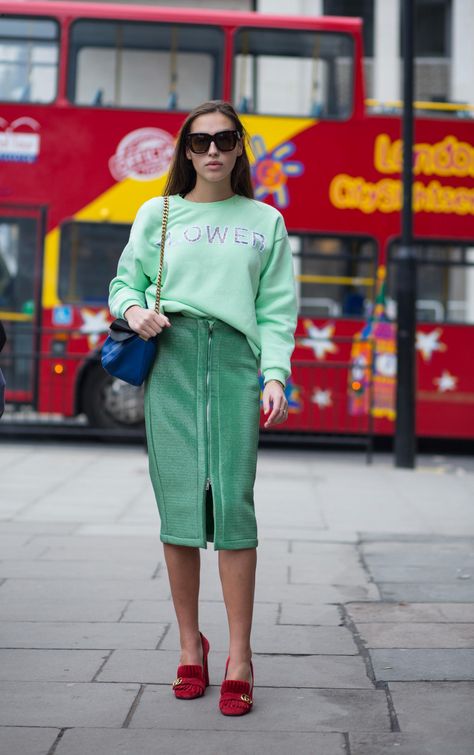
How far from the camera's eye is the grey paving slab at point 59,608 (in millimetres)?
4367

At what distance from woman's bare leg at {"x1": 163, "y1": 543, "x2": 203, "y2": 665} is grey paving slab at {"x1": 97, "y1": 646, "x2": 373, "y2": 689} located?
0.19 metres

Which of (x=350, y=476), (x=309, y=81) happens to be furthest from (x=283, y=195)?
(x=350, y=476)

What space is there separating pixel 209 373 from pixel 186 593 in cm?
63

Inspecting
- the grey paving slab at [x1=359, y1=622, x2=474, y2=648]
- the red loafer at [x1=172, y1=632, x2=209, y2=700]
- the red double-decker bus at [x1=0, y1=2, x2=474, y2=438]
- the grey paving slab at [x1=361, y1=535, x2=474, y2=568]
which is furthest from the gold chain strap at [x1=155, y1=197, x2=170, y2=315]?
the red double-decker bus at [x1=0, y1=2, x2=474, y2=438]

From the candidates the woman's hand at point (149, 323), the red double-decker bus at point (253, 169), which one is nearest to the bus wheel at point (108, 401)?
the red double-decker bus at point (253, 169)

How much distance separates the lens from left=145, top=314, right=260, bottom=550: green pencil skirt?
3.32 metres

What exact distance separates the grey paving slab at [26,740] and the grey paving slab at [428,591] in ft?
6.74

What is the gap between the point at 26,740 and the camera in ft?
9.70

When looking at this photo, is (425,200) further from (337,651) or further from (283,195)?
(337,651)

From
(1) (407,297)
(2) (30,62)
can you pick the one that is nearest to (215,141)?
(1) (407,297)

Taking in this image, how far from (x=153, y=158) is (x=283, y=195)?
4.34 feet

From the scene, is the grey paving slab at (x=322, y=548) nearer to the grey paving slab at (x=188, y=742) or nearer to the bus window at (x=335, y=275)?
the grey paving slab at (x=188, y=742)

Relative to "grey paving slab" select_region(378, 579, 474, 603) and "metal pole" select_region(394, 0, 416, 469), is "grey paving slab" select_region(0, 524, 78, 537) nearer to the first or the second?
"grey paving slab" select_region(378, 579, 474, 603)

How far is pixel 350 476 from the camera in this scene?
9.52 metres
